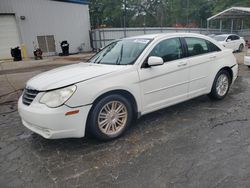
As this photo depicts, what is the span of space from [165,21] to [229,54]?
42439mm

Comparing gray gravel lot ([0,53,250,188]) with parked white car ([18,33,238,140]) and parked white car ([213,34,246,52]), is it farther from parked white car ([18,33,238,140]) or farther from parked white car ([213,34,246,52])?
parked white car ([213,34,246,52])

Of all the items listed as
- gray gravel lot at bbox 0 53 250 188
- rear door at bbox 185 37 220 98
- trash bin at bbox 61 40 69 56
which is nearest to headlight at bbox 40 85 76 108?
gray gravel lot at bbox 0 53 250 188

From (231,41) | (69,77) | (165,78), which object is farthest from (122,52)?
(231,41)

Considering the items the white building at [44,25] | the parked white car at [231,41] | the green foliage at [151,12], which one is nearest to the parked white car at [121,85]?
the parked white car at [231,41]

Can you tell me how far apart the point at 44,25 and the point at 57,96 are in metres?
18.4

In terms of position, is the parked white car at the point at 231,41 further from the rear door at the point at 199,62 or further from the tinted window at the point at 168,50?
the tinted window at the point at 168,50

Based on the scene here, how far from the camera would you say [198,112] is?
4.66 m

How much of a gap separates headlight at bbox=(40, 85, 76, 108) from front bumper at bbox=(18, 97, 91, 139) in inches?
2.3

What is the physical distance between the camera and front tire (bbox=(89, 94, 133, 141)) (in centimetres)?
339

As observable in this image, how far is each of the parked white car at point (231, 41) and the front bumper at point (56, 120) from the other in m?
15.9

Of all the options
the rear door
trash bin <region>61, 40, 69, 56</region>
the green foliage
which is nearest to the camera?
the rear door

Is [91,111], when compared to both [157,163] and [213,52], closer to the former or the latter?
[157,163]

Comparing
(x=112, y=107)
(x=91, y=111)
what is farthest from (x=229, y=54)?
(x=91, y=111)

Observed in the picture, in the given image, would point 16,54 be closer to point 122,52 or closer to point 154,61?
point 122,52
